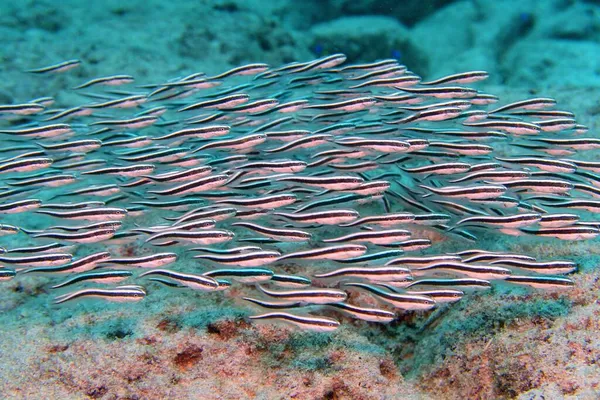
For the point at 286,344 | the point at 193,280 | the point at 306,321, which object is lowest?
the point at 286,344

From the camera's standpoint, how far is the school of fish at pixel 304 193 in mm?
4230

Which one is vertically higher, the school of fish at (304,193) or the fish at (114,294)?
the school of fish at (304,193)

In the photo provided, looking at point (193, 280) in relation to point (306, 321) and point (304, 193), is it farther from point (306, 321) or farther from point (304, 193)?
point (304, 193)

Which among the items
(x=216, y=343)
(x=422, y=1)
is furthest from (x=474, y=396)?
(x=422, y=1)

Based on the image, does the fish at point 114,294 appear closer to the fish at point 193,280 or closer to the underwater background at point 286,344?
the fish at point 193,280

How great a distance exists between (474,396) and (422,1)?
725 inches

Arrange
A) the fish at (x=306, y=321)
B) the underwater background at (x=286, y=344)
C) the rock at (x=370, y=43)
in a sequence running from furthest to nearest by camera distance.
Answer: the rock at (x=370, y=43) → the underwater background at (x=286, y=344) → the fish at (x=306, y=321)

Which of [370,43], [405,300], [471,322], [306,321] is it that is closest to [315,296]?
[306,321]

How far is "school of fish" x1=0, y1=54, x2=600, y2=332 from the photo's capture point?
4230mm

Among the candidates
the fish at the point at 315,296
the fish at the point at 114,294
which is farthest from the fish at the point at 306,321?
the fish at the point at 114,294

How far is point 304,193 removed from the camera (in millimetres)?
5094

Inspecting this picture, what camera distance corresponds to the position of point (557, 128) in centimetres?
550

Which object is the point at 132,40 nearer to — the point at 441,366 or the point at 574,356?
the point at 441,366

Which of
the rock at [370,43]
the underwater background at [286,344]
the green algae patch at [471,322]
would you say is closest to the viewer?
the underwater background at [286,344]
